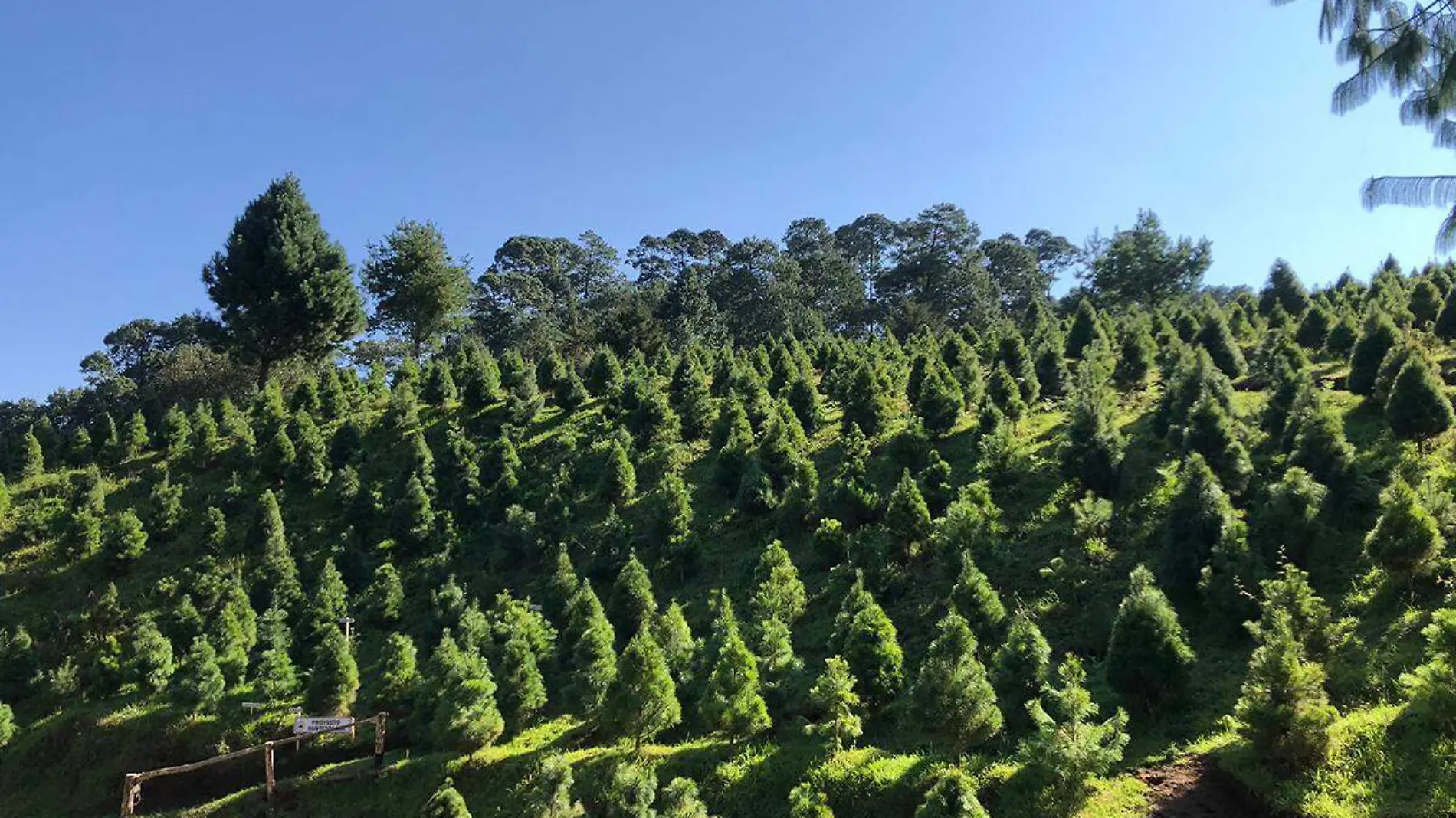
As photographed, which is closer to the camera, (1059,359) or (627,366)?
(1059,359)

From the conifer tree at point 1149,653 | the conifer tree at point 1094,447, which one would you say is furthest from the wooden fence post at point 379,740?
the conifer tree at point 1094,447

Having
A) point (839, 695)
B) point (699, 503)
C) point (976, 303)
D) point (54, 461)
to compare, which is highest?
point (976, 303)

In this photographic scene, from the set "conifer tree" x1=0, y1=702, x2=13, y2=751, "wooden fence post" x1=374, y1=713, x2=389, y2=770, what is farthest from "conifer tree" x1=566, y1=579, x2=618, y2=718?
"conifer tree" x1=0, y1=702, x2=13, y2=751

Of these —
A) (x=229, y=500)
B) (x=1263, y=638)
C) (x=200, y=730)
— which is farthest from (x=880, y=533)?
(x=229, y=500)

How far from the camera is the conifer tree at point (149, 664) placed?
25547 millimetres

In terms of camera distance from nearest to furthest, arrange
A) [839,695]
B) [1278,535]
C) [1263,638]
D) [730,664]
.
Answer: [1263,638]
[839,695]
[730,664]
[1278,535]

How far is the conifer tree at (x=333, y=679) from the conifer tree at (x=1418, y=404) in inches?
1200

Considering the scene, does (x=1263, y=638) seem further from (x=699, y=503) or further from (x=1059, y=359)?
(x=1059, y=359)

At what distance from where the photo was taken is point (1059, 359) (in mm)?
37906

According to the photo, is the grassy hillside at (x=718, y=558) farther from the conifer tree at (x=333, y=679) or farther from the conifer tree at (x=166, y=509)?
the conifer tree at (x=333, y=679)

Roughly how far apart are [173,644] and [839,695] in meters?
23.3

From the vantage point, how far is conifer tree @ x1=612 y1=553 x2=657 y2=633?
962 inches

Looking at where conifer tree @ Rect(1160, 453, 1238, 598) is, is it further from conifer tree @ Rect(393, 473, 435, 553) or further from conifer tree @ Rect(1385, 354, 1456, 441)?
conifer tree @ Rect(393, 473, 435, 553)

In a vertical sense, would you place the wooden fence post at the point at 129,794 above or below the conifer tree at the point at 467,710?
below
